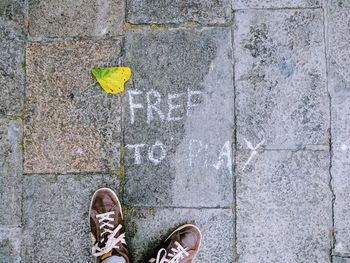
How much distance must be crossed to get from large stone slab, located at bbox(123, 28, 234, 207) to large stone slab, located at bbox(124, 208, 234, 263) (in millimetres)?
64

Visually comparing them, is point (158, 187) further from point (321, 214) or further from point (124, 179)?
point (321, 214)

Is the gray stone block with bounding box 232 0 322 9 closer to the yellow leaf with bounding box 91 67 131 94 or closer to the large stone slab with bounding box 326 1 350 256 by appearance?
the large stone slab with bounding box 326 1 350 256

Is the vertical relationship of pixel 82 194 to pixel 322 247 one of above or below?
above

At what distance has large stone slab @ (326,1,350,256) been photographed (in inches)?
104

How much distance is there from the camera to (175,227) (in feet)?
8.78

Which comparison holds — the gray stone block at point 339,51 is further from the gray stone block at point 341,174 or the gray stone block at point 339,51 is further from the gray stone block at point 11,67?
the gray stone block at point 11,67

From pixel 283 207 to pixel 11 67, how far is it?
1.93 metres

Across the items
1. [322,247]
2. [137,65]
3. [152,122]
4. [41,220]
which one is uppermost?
[137,65]

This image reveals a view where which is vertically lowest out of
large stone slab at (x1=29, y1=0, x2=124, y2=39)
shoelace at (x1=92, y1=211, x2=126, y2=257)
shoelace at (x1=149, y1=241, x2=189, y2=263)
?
shoelace at (x1=149, y1=241, x2=189, y2=263)

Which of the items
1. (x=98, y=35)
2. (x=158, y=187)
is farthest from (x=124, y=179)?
(x=98, y=35)

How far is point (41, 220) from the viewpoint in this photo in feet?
8.75

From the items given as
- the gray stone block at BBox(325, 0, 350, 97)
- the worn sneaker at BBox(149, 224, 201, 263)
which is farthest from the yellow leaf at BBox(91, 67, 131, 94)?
the gray stone block at BBox(325, 0, 350, 97)

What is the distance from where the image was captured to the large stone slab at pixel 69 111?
2674 millimetres

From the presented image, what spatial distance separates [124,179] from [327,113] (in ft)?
4.40
